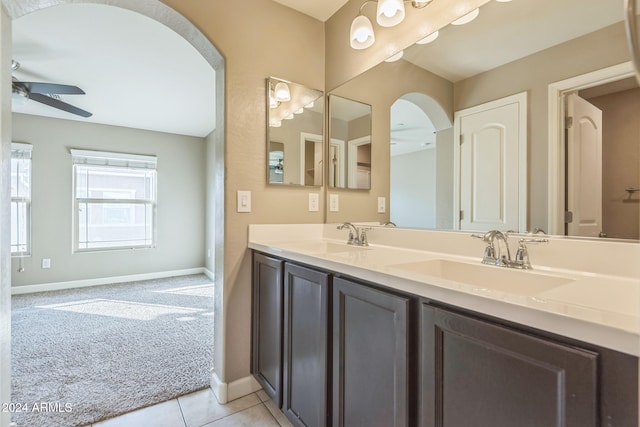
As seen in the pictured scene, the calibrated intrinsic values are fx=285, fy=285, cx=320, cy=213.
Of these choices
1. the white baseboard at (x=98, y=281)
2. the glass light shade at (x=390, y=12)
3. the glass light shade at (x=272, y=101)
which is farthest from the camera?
the white baseboard at (x=98, y=281)

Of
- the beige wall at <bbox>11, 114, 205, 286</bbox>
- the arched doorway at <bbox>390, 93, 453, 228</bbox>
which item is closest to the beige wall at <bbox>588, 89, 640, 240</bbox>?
the arched doorway at <bbox>390, 93, 453, 228</bbox>

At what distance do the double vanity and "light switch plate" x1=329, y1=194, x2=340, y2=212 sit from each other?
0.57 metres

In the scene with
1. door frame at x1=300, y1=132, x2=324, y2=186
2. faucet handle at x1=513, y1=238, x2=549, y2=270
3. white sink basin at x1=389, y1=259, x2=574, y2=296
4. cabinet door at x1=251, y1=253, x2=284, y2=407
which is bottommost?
cabinet door at x1=251, y1=253, x2=284, y2=407

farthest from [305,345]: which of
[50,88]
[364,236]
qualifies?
[50,88]

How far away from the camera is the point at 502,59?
116cm

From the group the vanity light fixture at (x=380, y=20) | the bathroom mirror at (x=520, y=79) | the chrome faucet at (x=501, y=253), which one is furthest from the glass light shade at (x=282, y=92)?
the chrome faucet at (x=501, y=253)

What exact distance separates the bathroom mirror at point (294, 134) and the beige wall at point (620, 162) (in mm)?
1448

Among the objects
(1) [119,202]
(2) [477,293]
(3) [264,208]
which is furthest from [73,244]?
(2) [477,293]

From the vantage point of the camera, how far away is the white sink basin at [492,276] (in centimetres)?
88

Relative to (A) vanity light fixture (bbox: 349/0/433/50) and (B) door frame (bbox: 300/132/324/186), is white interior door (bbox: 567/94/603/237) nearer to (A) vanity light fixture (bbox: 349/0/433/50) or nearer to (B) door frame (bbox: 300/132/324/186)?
(A) vanity light fixture (bbox: 349/0/433/50)

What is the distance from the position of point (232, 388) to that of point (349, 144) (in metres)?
1.69

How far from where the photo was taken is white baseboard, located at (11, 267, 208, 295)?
3.74 m

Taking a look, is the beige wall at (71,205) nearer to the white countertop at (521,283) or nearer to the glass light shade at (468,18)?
the white countertop at (521,283)

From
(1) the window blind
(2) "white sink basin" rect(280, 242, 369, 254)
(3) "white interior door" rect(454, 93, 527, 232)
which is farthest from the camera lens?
(1) the window blind
